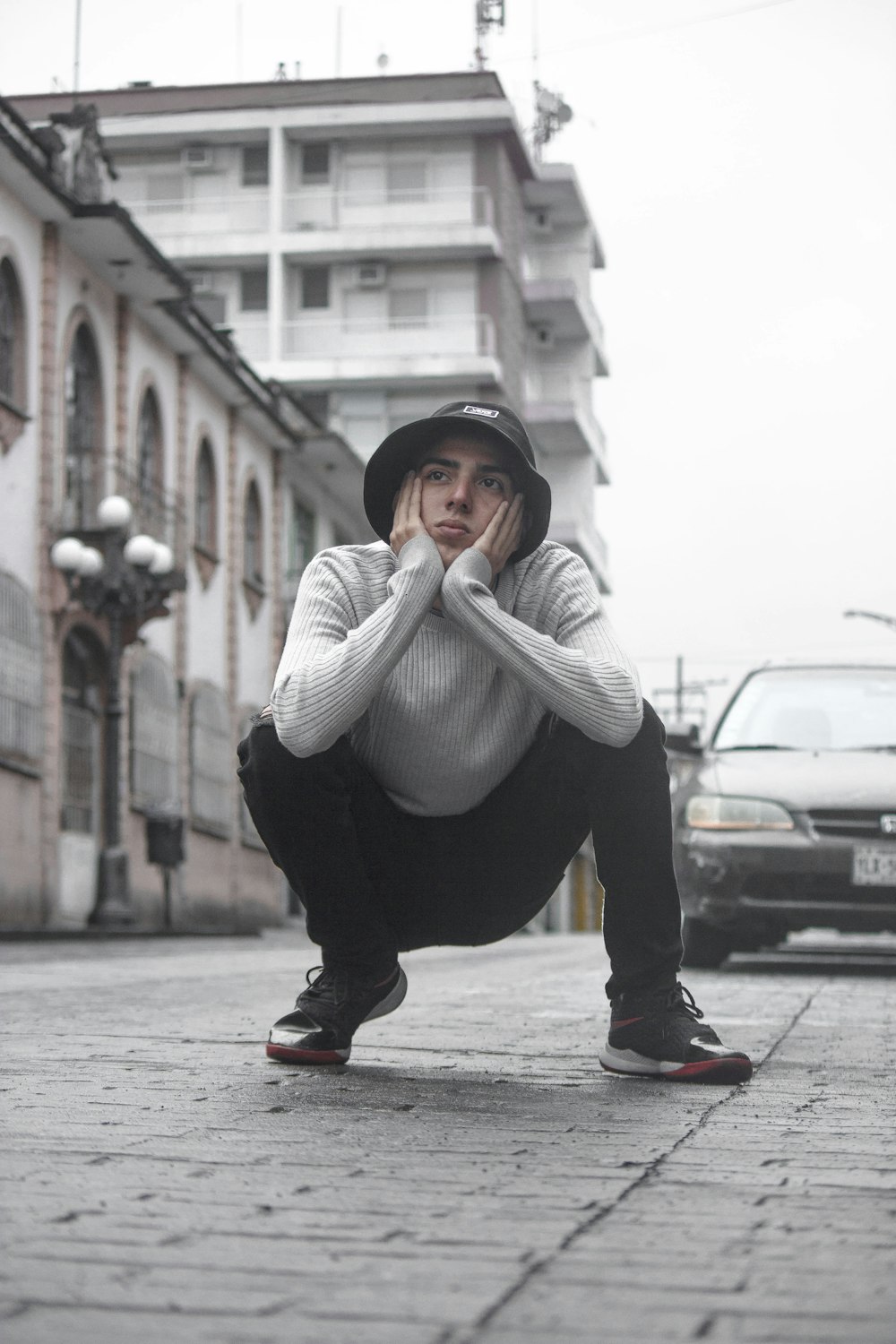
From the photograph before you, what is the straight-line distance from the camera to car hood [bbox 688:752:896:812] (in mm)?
9859

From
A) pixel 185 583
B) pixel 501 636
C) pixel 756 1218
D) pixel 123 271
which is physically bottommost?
pixel 756 1218

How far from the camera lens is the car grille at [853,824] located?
9.80 metres

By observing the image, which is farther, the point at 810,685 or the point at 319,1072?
the point at 810,685

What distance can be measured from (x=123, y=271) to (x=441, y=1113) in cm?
2257

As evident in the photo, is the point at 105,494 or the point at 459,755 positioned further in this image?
the point at 105,494

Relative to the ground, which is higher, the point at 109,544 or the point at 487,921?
the point at 109,544

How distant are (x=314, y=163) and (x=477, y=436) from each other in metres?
47.9

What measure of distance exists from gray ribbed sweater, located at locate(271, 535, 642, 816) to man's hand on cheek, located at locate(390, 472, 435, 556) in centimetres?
6

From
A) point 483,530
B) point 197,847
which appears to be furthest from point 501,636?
point 197,847

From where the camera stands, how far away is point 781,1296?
2.24m

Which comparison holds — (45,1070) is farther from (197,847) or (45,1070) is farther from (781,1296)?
(197,847)

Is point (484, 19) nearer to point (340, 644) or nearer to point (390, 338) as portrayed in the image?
point (390, 338)

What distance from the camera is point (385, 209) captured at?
49.1 meters

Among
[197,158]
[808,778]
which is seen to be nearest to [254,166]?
[197,158]
